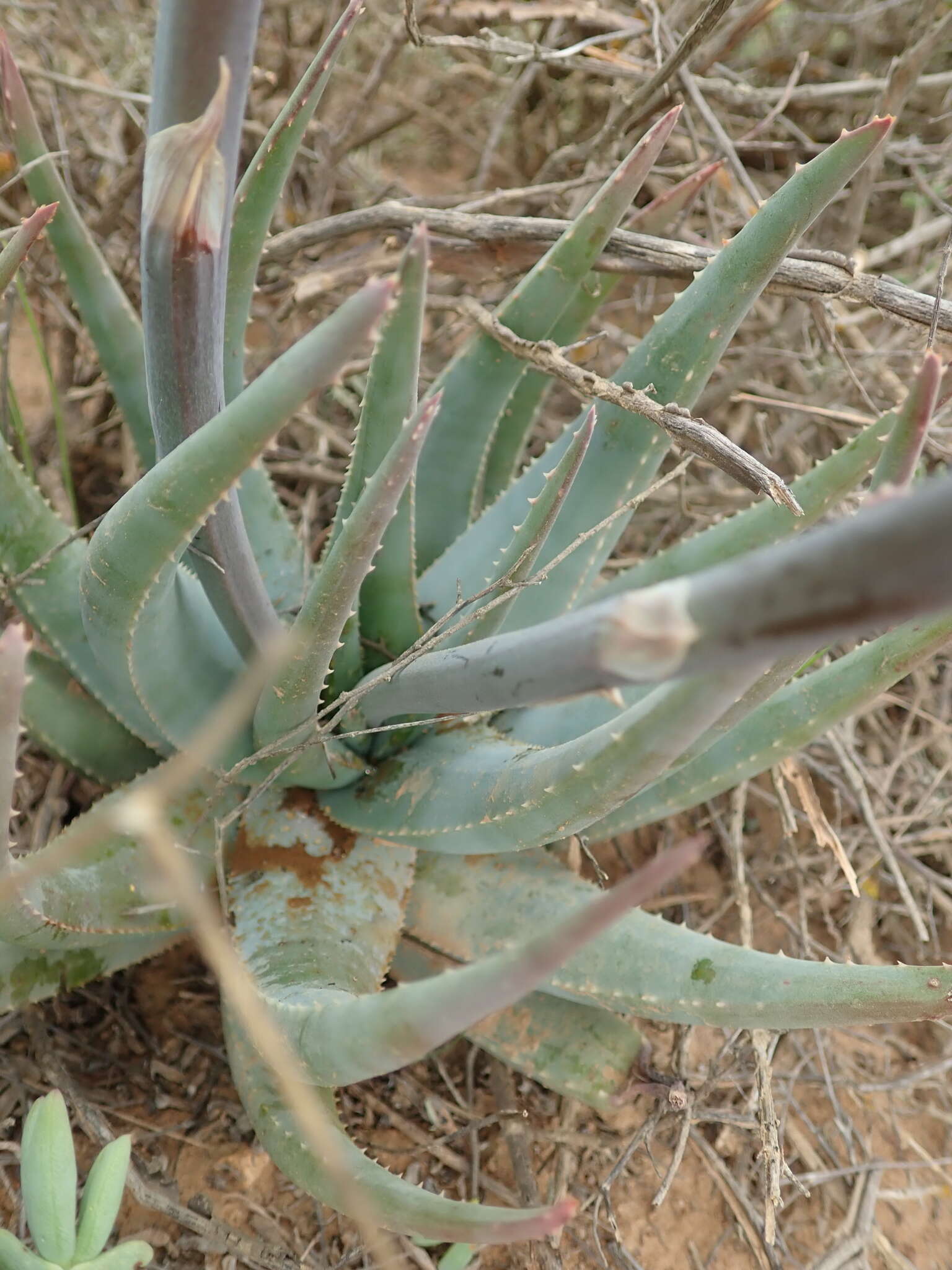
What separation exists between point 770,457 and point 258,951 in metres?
1.34

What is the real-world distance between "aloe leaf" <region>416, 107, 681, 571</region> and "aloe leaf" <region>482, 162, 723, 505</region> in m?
0.04

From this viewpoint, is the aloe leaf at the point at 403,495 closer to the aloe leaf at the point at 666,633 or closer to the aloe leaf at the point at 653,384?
the aloe leaf at the point at 653,384

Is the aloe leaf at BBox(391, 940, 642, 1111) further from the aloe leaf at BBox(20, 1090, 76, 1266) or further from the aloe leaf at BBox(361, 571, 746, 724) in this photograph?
the aloe leaf at BBox(361, 571, 746, 724)

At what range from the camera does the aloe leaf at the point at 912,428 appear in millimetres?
706

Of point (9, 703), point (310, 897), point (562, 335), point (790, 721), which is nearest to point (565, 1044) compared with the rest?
point (310, 897)

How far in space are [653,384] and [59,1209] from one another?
1.00 m

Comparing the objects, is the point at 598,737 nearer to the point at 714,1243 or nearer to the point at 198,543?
the point at 198,543

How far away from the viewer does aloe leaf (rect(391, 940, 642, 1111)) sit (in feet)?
3.86

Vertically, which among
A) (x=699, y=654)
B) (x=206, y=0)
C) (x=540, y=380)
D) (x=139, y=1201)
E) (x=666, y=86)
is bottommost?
(x=139, y=1201)

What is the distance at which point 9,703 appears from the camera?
665 millimetres

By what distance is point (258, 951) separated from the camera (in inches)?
40.5

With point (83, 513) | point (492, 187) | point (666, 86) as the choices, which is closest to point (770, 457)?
point (666, 86)

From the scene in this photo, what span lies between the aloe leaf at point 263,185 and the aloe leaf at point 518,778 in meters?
0.49

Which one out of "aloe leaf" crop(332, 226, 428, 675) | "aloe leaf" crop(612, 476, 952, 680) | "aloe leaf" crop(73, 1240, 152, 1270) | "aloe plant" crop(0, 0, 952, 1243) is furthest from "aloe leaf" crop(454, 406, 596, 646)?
"aloe leaf" crop(73, 1240, 152, 1270)
